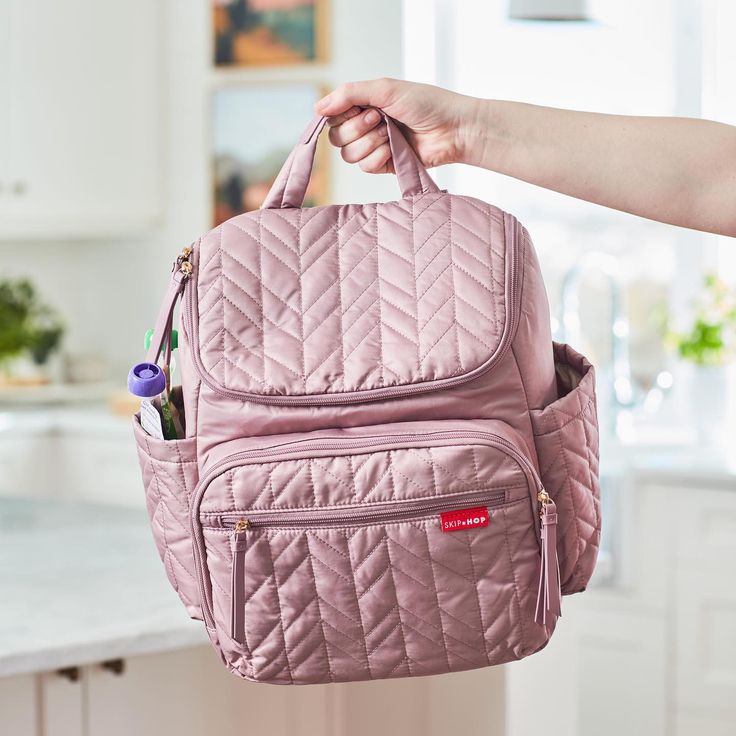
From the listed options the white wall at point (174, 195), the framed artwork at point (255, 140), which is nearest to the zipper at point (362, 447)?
the white wall at point (174, 195)

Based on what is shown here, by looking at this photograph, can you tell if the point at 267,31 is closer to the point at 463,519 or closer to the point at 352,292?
the point at 352,292

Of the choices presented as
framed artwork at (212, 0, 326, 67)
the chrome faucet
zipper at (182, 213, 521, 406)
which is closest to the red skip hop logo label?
zipper at (182, 213, 521, 406)

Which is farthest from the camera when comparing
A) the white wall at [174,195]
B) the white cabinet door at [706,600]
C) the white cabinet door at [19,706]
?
the white wall at [174,195]

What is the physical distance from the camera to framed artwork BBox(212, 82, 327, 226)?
137 inches

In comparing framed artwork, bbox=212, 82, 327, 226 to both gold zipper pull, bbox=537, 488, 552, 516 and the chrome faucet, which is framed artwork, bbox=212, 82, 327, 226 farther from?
gold zipper pull, bbox=537, 488, 552, 516

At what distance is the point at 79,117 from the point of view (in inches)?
139

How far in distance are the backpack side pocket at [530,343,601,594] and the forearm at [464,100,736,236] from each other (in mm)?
185

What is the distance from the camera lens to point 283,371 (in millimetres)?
931

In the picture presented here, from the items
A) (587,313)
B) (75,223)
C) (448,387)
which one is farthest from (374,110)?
(75,223)

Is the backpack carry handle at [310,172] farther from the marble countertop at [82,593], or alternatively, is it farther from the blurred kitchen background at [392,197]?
the blurred kitchen background at [392,197]

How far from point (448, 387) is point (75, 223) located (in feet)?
9.59

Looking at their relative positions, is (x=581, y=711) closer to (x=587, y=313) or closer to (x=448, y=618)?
(x=587, y=313)

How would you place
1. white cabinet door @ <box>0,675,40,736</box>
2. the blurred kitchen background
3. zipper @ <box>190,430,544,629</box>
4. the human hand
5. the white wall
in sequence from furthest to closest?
the white wall < the blurred kitchen background < white cabinet door @ <box>0,675,40,736</box> < the human hand < zipper @ <box>190,430,544,629</box>

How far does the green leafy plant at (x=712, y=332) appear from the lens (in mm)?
2840
